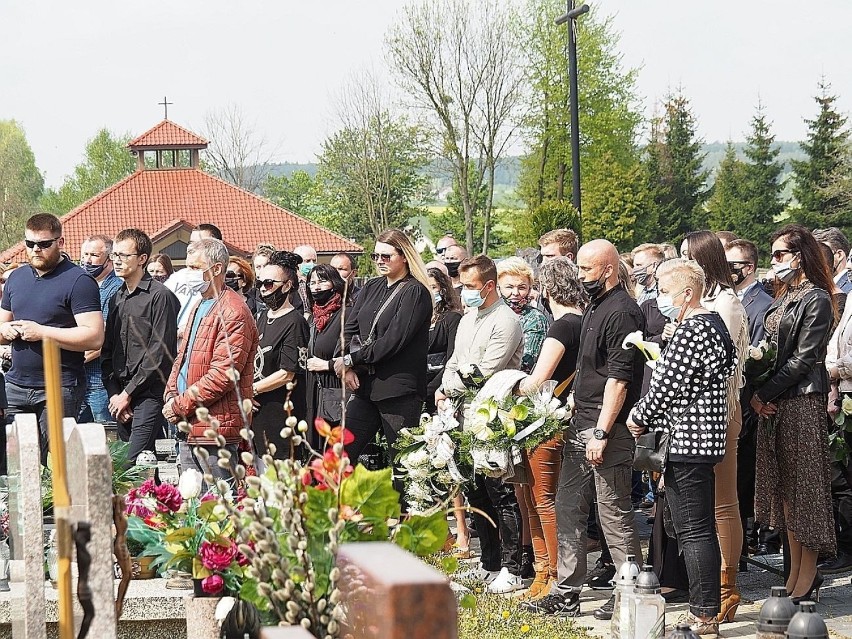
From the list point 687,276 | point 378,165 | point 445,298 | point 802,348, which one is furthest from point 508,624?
point 378,165

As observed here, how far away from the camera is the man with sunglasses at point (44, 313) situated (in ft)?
25.3

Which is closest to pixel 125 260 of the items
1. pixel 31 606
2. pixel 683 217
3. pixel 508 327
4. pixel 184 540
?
pixel 508 327

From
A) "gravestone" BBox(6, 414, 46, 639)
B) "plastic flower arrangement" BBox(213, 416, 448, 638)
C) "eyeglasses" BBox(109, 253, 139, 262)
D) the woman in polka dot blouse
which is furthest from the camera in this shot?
"eyeglasses" BBox(109, 253, 139, 262)

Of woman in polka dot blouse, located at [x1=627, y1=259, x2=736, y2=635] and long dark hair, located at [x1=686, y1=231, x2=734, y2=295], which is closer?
woman in polka dot blouse, located at [x1=627, y1=259, x2=736, y2=635]

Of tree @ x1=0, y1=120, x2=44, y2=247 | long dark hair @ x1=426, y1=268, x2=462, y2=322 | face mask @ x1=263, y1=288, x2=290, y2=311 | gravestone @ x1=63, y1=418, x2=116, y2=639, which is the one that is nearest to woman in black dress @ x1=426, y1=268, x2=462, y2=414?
long dark hair @ x1=426, y1=268, x2=462, y2=322

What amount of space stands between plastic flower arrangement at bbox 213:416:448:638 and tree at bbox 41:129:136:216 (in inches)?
3698

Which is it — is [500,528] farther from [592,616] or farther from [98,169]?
[98,169]

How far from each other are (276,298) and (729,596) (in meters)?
4.30

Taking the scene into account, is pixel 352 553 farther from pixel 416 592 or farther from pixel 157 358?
Answer: pixel 157 358

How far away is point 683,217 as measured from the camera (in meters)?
65.6

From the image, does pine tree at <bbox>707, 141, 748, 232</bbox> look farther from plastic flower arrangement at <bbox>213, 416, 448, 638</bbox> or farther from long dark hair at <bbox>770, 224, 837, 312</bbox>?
plastic flower arrangement at <bbox>213, 416, 448, 638</bbox>

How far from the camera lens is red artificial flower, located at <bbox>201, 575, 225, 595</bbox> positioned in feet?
13.9

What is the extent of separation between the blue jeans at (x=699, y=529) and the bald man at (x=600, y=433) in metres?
0.54

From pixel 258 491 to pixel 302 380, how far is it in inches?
260
